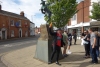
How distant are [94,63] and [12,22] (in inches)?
1335

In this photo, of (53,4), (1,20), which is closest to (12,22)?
(1,20)

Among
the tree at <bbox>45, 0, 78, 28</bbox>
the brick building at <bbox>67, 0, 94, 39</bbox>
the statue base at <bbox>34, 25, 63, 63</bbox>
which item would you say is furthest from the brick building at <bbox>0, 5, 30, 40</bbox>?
the statue base at <bbox>34, 25, 63, 63</bbox>

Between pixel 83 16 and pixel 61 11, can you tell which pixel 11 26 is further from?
pixel 61 11

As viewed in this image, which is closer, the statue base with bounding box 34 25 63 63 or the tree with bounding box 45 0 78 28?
the statue base with bounding box 34 25 63 63

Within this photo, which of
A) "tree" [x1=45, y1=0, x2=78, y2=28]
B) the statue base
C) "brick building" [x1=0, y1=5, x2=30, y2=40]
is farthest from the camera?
"brick building" [x1=0, y1=5, x2=30, y2=40]

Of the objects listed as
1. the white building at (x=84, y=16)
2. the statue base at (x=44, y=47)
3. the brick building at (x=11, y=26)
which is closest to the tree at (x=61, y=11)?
the white building at (x=84, y=16)

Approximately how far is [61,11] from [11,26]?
20.6m

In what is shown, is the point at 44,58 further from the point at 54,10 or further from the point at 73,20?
the point at 73,20

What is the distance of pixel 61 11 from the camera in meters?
20.4

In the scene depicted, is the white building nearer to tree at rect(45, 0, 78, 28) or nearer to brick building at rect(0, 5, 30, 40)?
tree at rect(45, 0, 78, 28)

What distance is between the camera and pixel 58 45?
21.0 feet

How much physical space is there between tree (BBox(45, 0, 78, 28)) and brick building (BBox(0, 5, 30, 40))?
1726cm

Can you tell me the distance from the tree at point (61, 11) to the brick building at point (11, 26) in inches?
679

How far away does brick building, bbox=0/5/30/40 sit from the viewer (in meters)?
33.4
